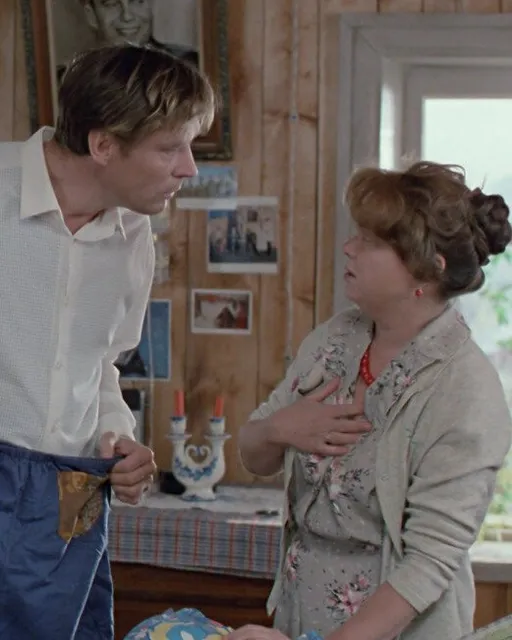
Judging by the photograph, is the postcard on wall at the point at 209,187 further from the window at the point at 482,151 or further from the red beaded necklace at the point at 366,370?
the red beaded necklace at the point at 366,370

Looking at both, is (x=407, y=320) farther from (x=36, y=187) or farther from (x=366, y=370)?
(x=36, y=187)

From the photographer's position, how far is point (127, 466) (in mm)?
1897

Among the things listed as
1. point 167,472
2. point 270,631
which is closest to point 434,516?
point 270,631

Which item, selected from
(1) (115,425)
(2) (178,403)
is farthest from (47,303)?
(2) (178,403)

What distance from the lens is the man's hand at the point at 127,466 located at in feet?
6.22

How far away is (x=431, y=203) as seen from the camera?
1751mm

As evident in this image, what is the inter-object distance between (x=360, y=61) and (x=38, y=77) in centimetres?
93


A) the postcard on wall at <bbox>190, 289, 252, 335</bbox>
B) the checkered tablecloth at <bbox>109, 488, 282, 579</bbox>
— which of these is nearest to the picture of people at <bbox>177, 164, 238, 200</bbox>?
the postcard on wall at <bbox>190, 289, 252, 335</bbox>

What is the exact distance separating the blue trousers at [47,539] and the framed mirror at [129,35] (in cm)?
166

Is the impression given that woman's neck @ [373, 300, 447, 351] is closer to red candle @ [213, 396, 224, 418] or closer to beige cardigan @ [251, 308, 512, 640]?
beige cardigan @ [251, 308, 512, 640]

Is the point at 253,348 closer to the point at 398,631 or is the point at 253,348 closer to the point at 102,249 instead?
the point at 102,249

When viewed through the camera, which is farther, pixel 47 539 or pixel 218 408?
pixel 218 408

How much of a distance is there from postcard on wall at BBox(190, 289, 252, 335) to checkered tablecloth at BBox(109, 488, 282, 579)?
23.3 inches

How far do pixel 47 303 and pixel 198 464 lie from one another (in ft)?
4.80
